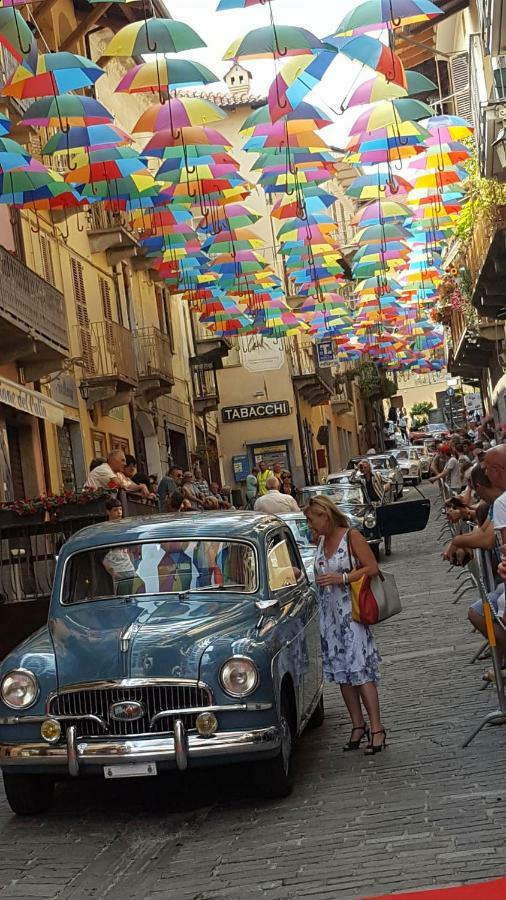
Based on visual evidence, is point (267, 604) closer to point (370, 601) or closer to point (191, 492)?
point (370, 601)

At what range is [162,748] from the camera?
23.5 ft

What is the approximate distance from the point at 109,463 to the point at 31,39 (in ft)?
23.0

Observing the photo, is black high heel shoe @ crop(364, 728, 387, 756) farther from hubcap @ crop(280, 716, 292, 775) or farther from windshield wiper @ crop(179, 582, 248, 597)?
windshield wiper @ crop(179, 582, 248, 597)

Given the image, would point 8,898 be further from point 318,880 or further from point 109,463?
point 109,463

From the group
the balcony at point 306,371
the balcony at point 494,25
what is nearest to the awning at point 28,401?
the balcony at point 494,25

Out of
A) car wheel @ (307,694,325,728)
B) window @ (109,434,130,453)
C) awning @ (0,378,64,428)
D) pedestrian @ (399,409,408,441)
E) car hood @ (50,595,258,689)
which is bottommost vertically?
pedestrian @ (399,409,408,441)

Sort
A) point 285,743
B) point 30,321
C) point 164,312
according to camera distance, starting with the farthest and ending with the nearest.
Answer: point 164,312
point 30,321
point 285,743

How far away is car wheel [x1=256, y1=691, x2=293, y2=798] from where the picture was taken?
293 inches

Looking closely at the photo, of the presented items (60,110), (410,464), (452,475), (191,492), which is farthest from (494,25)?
(410,464)

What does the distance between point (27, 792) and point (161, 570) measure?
5.49 ft

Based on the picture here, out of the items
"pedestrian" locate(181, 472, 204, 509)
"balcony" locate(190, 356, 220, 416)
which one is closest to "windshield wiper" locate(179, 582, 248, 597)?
"pedestrian" locate(181, 472, 204, 509)

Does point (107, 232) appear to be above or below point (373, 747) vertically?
above

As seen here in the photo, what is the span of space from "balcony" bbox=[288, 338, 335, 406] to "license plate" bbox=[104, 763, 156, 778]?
44945 mm

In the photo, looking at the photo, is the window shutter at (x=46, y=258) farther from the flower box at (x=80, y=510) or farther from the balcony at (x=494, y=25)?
the flower box at (x=80, y=510)
